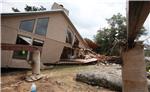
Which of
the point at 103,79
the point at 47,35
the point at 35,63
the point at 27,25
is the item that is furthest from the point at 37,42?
the point at 103,79

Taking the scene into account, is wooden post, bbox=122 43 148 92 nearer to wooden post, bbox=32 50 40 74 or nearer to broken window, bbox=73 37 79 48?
wooden post, bbox=32 50 40 74

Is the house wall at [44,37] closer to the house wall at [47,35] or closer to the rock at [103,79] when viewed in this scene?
the house wall at [47,35]

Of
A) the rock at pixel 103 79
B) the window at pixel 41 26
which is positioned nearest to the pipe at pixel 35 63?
the rock at pixel 103 79

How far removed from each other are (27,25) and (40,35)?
48.0 inches

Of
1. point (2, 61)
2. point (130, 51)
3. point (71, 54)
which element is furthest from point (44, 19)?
point (130, 51)

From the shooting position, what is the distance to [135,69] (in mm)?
3338

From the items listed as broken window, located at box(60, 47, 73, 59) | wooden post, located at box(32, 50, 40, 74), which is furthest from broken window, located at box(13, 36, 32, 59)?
broken window, located at box(60, 47, 73, 59)

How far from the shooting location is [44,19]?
11.6m

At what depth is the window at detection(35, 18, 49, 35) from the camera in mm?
11172

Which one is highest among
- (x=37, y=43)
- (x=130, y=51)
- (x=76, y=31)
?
(x=76, y=31)

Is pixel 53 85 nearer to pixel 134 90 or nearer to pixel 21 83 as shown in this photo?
pixel 21 83

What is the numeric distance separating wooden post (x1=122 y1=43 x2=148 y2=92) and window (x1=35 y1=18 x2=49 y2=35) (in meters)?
8.66

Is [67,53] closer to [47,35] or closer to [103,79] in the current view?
[47,35]

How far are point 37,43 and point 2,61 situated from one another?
8.58 ft
